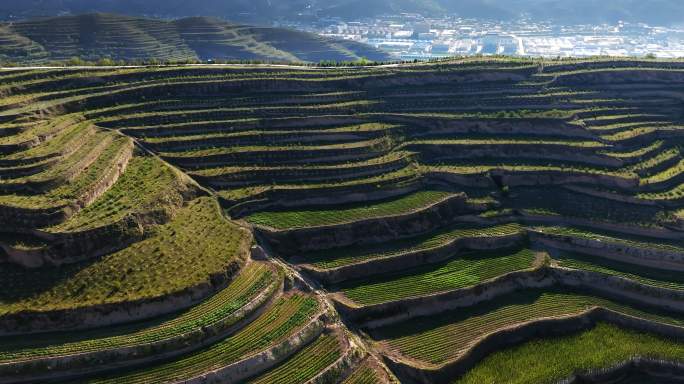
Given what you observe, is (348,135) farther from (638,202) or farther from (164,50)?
(164,50)

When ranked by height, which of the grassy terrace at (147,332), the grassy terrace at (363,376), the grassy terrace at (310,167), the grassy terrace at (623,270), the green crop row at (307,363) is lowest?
the grassy terrace at (363,376)

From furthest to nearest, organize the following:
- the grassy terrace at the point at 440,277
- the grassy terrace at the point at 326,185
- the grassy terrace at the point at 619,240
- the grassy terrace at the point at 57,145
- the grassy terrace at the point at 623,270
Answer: the grassy terrace at the point at 326,185
the grassy terrace at the point at 619,240
the grassy terrace at the point at 623,270
the grassy terrace at the point at 57,145
the grassy terrace at the point at 440,277

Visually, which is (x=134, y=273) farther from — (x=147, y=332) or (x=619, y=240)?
(x=619, y=240)

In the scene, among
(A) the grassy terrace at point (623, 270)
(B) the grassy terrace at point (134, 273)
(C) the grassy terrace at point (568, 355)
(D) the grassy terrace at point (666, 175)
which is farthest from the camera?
(D) the grassy terrace at point (666, 175)

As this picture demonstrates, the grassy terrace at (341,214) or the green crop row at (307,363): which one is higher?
the grassy terrace at (341,214)

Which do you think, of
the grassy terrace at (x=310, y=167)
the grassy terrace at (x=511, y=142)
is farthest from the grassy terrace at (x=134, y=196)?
the grassy terrace at (x=511, y=142)

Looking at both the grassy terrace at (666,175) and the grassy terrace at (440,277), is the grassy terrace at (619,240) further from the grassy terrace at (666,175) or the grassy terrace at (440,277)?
the grassy terrace at (666,175)

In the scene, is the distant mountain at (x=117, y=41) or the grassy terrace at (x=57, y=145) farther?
the distant mountain at (x=117, y=41)

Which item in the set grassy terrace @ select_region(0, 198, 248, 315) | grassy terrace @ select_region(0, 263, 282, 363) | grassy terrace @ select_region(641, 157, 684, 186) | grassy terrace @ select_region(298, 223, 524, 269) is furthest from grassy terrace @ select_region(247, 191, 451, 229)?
grassy terrace @ select_region(641, 157, 684, 186)

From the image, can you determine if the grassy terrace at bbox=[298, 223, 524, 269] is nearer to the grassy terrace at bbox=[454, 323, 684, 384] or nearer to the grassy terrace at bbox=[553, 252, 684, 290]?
the grassy terrace at bbox=[553, 252, 684, 290]
